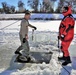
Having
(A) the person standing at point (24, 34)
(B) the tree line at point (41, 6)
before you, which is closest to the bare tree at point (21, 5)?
(B) the tree line at point (41, 6)

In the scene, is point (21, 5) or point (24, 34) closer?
point (24, 34)

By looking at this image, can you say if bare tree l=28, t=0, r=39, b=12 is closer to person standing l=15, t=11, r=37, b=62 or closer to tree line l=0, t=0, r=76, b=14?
tree line l=0, t=0, r=76, b=14

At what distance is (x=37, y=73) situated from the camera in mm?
5152

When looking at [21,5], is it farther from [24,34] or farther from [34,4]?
[24,34]

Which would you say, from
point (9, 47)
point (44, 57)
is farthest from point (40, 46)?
point (44, 57)

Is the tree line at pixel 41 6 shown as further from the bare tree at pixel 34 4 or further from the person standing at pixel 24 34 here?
the person standing at pixel 24 34

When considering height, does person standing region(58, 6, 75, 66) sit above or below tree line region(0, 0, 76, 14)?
above

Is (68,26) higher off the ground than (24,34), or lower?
higher

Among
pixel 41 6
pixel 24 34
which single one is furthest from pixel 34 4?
pixel 24 34

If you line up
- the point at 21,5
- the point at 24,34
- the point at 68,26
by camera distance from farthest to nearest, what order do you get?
the point at 21,5
the point at 24,34
the point at 68,26

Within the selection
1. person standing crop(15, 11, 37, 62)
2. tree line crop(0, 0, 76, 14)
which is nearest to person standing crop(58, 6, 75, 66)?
person standing crop(15, 11, 37, 62)

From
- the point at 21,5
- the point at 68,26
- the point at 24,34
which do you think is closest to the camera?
the point at 68,26

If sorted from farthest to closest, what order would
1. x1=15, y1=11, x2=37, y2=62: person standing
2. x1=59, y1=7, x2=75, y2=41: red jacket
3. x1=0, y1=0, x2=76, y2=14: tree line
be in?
x1=0, y1=0, x2=76, y2=14: tree line → x1=15, y1=11, x2=37, y2=62: person standing → x1=59, y1=7, x2=75, y2=41: red jacket

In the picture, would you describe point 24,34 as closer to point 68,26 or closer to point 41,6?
point 68,26
